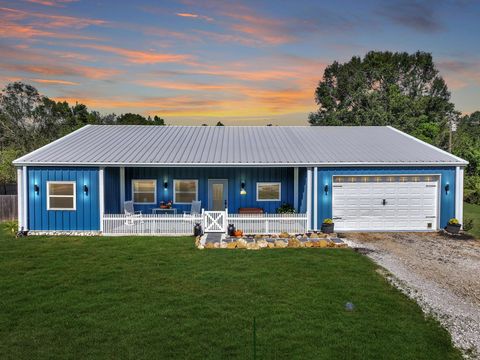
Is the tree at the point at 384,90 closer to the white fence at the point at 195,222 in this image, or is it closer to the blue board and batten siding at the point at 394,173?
the blue board and batten siding at the point at 394,173

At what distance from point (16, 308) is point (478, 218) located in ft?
74.9

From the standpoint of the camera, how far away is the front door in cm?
1834

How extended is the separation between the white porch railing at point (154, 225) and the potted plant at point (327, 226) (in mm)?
5253

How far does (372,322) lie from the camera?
7.22 meters

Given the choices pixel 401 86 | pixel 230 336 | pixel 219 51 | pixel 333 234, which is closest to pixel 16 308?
pixel 230 336

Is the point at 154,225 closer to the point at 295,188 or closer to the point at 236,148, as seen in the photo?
the point at 236,148

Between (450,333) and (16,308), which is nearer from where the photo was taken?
(450,333)

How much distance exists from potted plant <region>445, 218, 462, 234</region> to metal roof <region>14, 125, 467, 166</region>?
8.39ft

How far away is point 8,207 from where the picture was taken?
19844 millimetres

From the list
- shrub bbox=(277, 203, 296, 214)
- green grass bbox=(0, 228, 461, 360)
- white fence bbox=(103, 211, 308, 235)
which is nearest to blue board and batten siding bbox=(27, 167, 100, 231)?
white fence bbox=(103, 211, 308, 235)

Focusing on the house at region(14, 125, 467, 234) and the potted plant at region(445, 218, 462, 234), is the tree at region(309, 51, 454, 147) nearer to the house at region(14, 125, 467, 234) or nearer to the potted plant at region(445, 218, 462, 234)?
the house at region(14, 125, 467, 234)

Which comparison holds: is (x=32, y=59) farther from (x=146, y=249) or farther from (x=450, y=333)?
(x=450, y=333)

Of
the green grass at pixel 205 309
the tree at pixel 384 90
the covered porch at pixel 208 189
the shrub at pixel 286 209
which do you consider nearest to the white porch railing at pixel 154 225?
the covered porch at pixel 208 189

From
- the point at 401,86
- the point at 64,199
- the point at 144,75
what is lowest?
the point at 64,199
